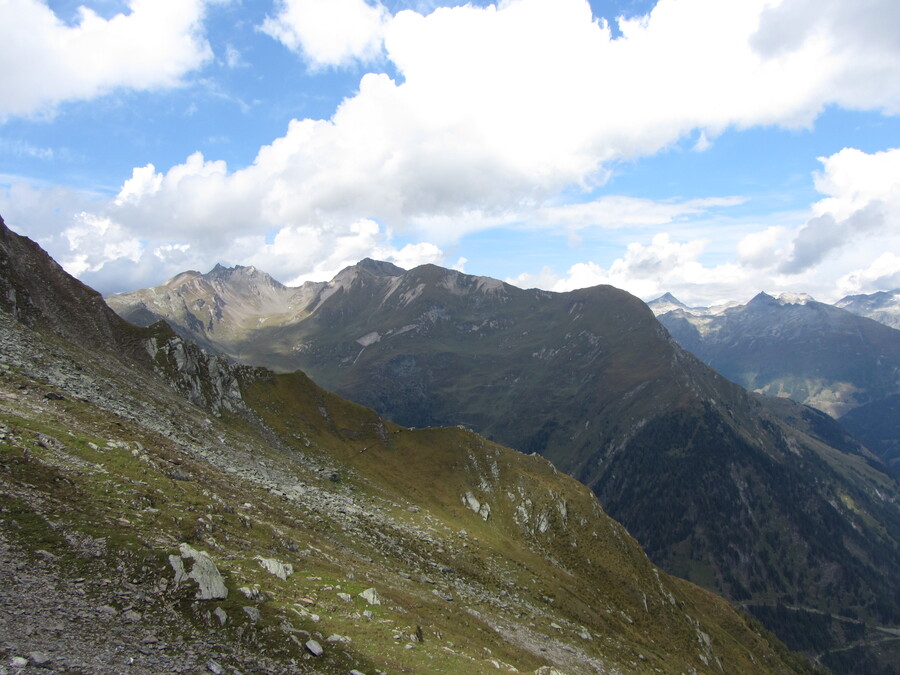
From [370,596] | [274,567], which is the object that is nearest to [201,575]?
[274,567]

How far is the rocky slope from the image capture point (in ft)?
75.2

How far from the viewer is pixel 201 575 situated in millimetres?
26141

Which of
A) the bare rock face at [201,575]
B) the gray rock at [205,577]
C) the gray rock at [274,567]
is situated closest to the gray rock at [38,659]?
the bare rock face at [201,575]

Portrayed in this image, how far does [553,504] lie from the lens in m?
110

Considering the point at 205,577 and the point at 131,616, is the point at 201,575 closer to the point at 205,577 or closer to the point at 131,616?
the point at 205,577

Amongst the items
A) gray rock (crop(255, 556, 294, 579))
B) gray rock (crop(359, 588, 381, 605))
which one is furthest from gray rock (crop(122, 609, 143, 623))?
gray rock (crop(359, 588, 381, 605))

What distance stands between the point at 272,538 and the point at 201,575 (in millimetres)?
15920

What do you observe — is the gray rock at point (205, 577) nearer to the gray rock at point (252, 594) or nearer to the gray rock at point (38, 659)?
the gray rock at point (252, 594)

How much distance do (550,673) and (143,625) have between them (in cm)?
2688

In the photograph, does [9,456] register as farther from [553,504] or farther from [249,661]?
[553,504]

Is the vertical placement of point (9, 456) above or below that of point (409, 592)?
above

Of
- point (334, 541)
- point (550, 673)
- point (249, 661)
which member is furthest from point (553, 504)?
point (249, 661)

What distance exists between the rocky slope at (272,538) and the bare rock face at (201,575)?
0.29ft

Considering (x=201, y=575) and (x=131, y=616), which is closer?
(x=131, y=616)
